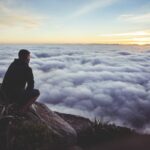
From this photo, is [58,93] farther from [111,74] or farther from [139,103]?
[111,74]

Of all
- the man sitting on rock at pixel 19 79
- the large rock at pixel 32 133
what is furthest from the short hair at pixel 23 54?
the large rock at pixel 32 133

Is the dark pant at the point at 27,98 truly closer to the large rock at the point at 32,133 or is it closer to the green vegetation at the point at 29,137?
the large rock at the point at 32,133

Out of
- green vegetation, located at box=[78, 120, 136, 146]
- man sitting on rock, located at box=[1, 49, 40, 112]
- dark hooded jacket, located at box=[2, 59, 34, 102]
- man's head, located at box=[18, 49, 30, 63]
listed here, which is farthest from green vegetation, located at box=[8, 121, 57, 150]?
green vegetation, located at box=[78, 120, 136, 146]

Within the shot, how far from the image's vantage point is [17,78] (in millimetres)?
5918

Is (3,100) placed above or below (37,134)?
above

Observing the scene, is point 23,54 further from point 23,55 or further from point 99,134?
point 99,134

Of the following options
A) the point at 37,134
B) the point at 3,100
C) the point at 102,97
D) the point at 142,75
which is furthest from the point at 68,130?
the point at 142,75

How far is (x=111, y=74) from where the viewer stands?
6612cm

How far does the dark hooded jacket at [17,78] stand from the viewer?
5.87m

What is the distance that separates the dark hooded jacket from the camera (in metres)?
5.87

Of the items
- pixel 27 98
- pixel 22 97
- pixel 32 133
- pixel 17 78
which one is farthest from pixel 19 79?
pixel 32 133

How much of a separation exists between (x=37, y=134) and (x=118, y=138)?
4123mm

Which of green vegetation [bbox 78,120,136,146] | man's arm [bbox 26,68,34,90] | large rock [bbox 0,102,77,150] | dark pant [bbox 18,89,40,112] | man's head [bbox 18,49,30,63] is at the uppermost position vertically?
man's head [bbox 18,49,30,63]

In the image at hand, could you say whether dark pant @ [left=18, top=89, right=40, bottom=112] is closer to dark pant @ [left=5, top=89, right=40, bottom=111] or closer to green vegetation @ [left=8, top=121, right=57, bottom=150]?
dark pant @ [left=5, top=89, right=40, bottom=111]
